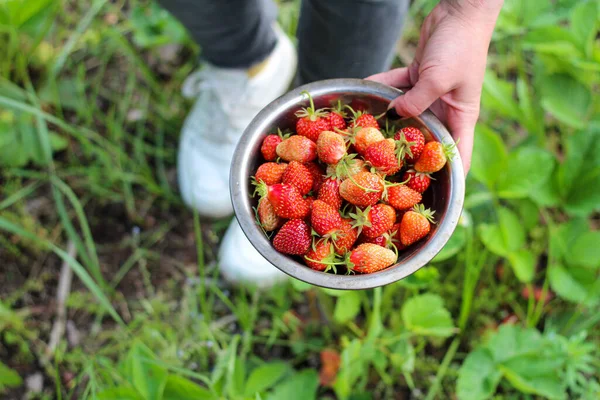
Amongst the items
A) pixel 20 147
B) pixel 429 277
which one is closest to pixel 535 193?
pixel 429 277

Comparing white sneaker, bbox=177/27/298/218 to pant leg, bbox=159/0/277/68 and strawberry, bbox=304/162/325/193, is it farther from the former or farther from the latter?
strawberry, bbox=304/162/325/193

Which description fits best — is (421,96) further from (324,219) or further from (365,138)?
(324,219)

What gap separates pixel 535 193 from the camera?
1.35 meters

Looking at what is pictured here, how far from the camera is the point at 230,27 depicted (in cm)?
123

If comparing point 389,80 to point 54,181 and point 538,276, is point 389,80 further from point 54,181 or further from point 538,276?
point 54,181

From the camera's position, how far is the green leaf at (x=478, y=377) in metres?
1.14

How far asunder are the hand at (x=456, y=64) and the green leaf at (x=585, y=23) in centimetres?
58

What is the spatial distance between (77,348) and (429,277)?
91 centimetres

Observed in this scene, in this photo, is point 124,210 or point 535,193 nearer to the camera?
point 535,193

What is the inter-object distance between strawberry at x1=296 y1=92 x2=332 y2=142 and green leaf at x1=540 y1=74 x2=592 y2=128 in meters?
0.75

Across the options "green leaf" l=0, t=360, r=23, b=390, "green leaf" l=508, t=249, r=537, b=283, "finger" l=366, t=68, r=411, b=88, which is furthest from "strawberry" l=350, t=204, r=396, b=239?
"green leaf" l=0, t=360, r=23, b=390

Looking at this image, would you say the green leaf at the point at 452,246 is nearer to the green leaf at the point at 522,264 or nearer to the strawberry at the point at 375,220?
the green leaf at the point at 522,264

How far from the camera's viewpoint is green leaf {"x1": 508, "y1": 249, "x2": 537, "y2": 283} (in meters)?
1.26

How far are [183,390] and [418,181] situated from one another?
Answer: 0.59 m
